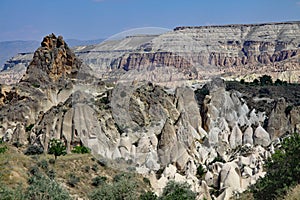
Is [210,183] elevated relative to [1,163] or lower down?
lower down

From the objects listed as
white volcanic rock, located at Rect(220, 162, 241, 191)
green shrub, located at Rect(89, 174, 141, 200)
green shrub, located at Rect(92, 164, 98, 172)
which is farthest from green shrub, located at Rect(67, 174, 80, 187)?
white volcanic rock, located at Rect(220, 162, 241, 191)

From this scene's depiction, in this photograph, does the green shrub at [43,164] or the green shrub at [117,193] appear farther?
the green shrub at [43,164]

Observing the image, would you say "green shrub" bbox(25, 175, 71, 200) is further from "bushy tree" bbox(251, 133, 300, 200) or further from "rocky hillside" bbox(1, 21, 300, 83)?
"rocky hillside" bbox(1, 21, 300, 83)

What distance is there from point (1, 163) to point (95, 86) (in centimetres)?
1740

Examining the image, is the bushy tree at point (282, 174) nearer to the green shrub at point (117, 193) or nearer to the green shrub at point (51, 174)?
the green shrub at point (117, 193)

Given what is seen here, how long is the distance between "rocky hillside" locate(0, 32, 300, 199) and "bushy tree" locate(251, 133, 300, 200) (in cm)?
639

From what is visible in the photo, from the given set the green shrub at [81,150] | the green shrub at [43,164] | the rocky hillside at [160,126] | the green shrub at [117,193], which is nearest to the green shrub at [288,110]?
the rocky hillside at [160,126]

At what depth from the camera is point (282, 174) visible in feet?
44.4

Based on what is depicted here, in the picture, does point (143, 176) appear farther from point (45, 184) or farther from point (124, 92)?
point (45, 184)

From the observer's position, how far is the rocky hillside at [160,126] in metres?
23.9

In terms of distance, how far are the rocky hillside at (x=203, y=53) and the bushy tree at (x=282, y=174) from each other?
5496 mm

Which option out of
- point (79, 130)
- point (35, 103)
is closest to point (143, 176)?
point (79, 130)

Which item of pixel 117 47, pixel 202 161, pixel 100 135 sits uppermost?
pixel 117 47

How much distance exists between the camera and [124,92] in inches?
954
